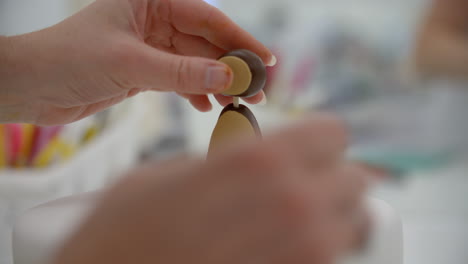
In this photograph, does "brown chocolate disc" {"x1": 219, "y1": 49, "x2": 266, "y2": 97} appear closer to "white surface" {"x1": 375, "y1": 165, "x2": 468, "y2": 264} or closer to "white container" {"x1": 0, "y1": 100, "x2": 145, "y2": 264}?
"white container" {"x1": 0, "y1": 100, "x2": 145, "y2": 264}

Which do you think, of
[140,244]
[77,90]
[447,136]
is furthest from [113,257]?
[447,136]

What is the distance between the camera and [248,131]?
0.38 m

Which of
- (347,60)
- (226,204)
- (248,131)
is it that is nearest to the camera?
(226,204)

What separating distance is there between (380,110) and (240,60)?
2.16 ft

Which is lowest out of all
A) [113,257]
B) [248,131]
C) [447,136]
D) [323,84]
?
[113,257]

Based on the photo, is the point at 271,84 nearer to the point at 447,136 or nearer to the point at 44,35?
the point at 447,136

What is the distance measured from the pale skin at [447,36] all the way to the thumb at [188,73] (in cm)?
17

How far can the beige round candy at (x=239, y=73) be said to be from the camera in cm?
38

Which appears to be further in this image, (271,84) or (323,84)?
(323,84)

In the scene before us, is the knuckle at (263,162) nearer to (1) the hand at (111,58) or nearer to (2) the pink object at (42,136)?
(1) the hand at (111,58)

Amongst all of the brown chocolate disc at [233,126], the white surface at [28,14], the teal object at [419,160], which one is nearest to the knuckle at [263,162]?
the brown chocolate disc at [233,126]

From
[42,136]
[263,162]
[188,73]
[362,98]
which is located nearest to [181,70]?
[188,73]

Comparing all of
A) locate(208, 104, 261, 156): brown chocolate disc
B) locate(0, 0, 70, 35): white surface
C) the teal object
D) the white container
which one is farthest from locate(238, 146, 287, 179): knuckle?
locate(0, 0, 70, 35): white surface

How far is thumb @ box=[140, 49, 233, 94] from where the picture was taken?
372 millimetres
